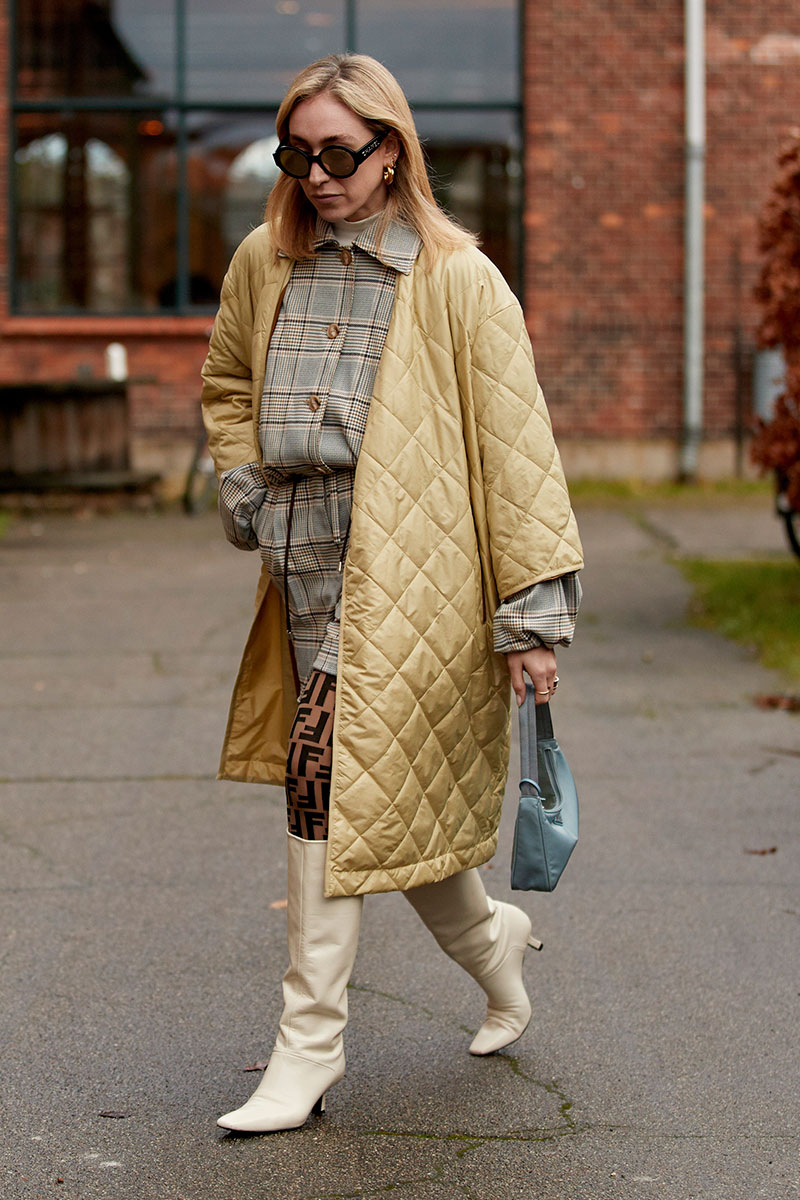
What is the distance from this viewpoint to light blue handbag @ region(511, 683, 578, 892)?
123 inches

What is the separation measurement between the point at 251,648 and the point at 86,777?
273cm

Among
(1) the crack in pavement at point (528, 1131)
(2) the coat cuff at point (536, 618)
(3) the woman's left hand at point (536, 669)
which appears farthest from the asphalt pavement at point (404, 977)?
(2) the coat cuff at point (536, 618)

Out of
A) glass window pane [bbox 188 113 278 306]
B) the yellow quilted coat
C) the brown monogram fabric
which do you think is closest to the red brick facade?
glass window pane [bbox 188 113 278 306]

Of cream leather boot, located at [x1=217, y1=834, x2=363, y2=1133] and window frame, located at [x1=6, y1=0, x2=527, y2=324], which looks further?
window frame, located at [x1=6, y1=0, x2=527, y2=324]

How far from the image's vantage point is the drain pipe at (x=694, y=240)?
1410 cm

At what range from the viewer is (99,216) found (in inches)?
580

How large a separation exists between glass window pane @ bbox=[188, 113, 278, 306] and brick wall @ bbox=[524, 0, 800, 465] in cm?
247

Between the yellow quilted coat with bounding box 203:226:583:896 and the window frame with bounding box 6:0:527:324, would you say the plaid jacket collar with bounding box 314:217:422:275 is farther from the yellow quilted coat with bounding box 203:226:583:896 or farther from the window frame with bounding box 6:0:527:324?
the window frame with bounding box 6:0:527:324

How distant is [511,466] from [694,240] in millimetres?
11798

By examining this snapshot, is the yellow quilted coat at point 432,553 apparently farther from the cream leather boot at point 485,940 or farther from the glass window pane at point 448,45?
the glass window pane at point 448,45

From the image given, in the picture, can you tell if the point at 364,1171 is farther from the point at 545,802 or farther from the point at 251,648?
the point at 251,648

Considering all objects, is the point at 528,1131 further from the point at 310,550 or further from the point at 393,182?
the point at 393,182

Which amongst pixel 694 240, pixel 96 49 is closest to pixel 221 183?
pixel 96 49

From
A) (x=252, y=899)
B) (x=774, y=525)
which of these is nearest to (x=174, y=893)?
(x=252, y=899)
